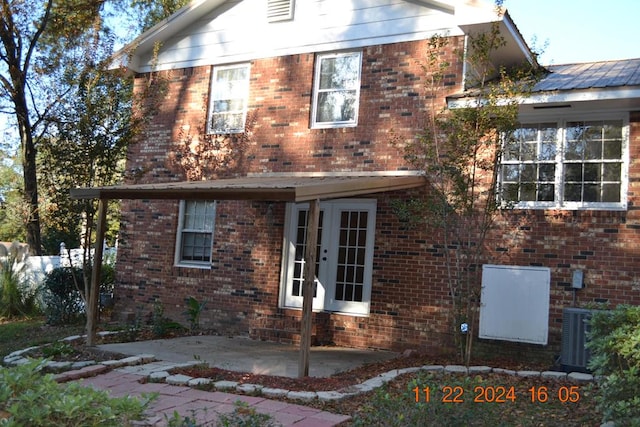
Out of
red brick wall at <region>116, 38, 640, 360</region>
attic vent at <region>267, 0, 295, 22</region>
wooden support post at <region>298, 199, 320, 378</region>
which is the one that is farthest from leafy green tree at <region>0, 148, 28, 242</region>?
wooden support post at <region>298, 199, 320, 378</region>

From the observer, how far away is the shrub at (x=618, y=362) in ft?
14.1

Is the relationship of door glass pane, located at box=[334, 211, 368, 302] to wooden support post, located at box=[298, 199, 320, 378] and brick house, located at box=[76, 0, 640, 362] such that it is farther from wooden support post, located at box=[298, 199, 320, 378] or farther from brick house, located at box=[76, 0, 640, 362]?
wooden support post, located at box=[298, 199, 320, 378]

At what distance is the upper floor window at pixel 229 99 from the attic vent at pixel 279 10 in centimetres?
113

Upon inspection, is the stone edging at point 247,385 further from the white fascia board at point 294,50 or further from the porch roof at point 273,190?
the white fascia board at point 294,50

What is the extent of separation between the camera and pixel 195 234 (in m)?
11.9

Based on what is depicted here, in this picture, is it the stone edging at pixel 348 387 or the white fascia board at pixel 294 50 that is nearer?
the stone edging at pixel 348 387

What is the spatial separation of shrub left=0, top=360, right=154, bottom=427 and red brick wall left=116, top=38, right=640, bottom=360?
20.9ft

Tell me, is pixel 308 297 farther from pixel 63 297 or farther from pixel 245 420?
pixel 63 297

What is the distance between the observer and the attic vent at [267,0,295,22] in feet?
36.7

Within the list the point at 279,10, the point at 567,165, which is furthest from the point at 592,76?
the point at 279,10

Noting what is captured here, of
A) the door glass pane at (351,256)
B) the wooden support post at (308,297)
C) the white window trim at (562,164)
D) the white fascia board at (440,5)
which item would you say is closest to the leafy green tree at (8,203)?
the door glass pane at (351,256)

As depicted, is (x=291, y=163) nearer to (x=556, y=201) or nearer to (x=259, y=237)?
(x=259, y=237)

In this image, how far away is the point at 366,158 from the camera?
10.1 m

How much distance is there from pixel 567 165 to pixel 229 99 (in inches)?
264
